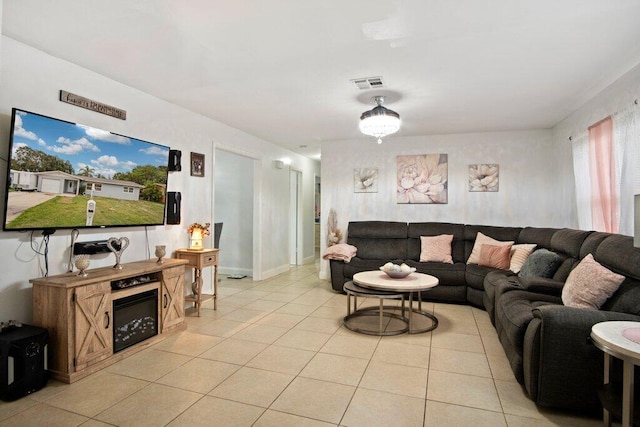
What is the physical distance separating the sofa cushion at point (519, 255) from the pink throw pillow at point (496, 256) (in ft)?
0.31

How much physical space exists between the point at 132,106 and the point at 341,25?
2320mm

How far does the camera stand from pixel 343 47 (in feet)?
8.63

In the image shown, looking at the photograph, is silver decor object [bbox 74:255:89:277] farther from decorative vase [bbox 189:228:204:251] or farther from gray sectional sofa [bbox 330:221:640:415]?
gray sectional sofa [bbox 330:221:640:415]

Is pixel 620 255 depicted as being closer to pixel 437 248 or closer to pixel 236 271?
pixel 437 248

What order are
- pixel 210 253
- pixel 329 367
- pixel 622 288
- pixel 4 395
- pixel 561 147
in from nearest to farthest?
1. pixel 4 395
2. pixel 622 288
3. pixel 329 367
4. pixel 210 253
5. pixel 561 147

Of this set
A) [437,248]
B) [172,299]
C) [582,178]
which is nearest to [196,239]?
[172,299]

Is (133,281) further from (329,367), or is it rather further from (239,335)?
(329,367)

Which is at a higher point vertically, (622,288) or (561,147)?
(561,147)

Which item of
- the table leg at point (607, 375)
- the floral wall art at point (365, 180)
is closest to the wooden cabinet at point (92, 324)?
the table leg at point (607, 375)

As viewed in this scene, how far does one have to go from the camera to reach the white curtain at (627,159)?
2937mm

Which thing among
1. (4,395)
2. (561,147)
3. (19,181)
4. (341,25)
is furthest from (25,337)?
(561,147)

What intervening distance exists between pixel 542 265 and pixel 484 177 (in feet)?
7.07

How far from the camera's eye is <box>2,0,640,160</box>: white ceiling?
2.16 meters

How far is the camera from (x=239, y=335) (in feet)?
11.2
